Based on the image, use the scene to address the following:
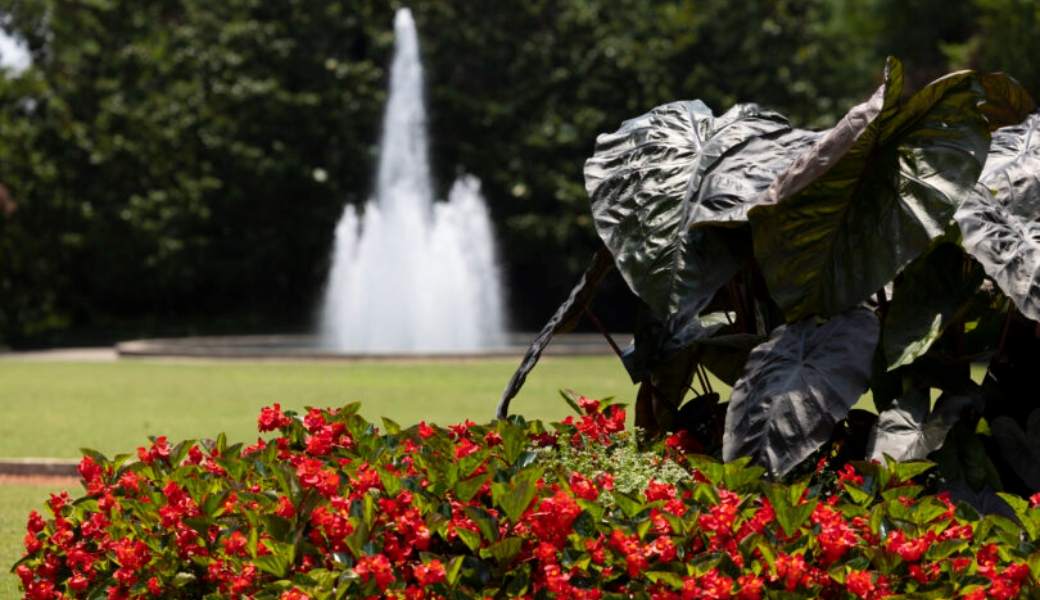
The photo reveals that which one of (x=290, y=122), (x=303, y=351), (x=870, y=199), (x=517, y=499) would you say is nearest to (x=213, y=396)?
(x=303, y=351)

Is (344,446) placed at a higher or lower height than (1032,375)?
lower

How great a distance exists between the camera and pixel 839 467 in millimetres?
4410

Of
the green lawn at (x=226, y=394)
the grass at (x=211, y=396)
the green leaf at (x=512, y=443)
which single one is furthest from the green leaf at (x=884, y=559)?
the green lawn at (x=226, y=394)

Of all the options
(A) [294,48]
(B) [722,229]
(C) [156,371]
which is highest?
(A) [294,48]

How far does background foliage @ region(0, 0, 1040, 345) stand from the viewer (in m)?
29.8

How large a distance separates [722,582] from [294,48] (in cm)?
2912

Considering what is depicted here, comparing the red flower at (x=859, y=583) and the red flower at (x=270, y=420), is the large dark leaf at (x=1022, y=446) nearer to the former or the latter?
the red flower at (x=859, y=583)

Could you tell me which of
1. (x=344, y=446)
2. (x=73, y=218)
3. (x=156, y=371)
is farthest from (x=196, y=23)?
(x=344, y=446)

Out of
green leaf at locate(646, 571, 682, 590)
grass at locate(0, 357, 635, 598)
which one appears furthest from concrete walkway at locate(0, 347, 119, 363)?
green leaf at locate(646, 571, 682, 590)

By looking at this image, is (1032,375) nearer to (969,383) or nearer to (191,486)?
(969,383)

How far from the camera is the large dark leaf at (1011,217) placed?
3.84m

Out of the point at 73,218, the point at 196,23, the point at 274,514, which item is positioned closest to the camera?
the point at 274,514

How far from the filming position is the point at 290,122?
3073 centimetres

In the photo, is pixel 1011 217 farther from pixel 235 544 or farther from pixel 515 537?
pixel 235 544
